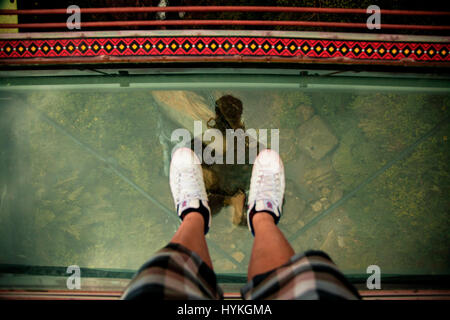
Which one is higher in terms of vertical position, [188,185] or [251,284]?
[188,185]

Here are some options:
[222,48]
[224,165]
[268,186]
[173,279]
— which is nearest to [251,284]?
[173,279]

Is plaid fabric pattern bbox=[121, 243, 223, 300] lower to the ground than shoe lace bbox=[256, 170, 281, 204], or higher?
lower

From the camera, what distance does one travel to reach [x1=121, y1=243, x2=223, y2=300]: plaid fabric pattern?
0.60 meters

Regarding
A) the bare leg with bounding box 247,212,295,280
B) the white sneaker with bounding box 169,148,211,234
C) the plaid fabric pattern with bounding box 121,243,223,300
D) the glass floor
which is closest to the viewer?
the plaid fabric pattern with bounding box 121,243,223,300

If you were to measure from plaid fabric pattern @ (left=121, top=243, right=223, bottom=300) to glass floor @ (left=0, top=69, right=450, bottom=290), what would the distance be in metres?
0.59

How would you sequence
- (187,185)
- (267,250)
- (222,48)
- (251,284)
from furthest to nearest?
(222,48) → (187,185) → (267,250) → (251,284)

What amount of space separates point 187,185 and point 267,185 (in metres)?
0.43

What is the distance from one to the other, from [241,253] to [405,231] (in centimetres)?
96

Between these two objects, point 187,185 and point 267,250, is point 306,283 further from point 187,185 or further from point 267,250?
point 187,185

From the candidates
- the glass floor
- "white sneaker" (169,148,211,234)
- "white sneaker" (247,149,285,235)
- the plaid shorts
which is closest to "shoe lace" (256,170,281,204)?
"white sneaker" (247,149,285,235)

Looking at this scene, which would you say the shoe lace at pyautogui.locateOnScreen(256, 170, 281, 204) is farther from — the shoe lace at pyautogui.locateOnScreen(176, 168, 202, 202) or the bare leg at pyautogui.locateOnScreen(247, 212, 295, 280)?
the shoe lace at pyautogui.locateOnScreen(176, 168, 202, 202)

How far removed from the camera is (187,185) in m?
1.28

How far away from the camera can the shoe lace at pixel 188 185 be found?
1.26 meters
